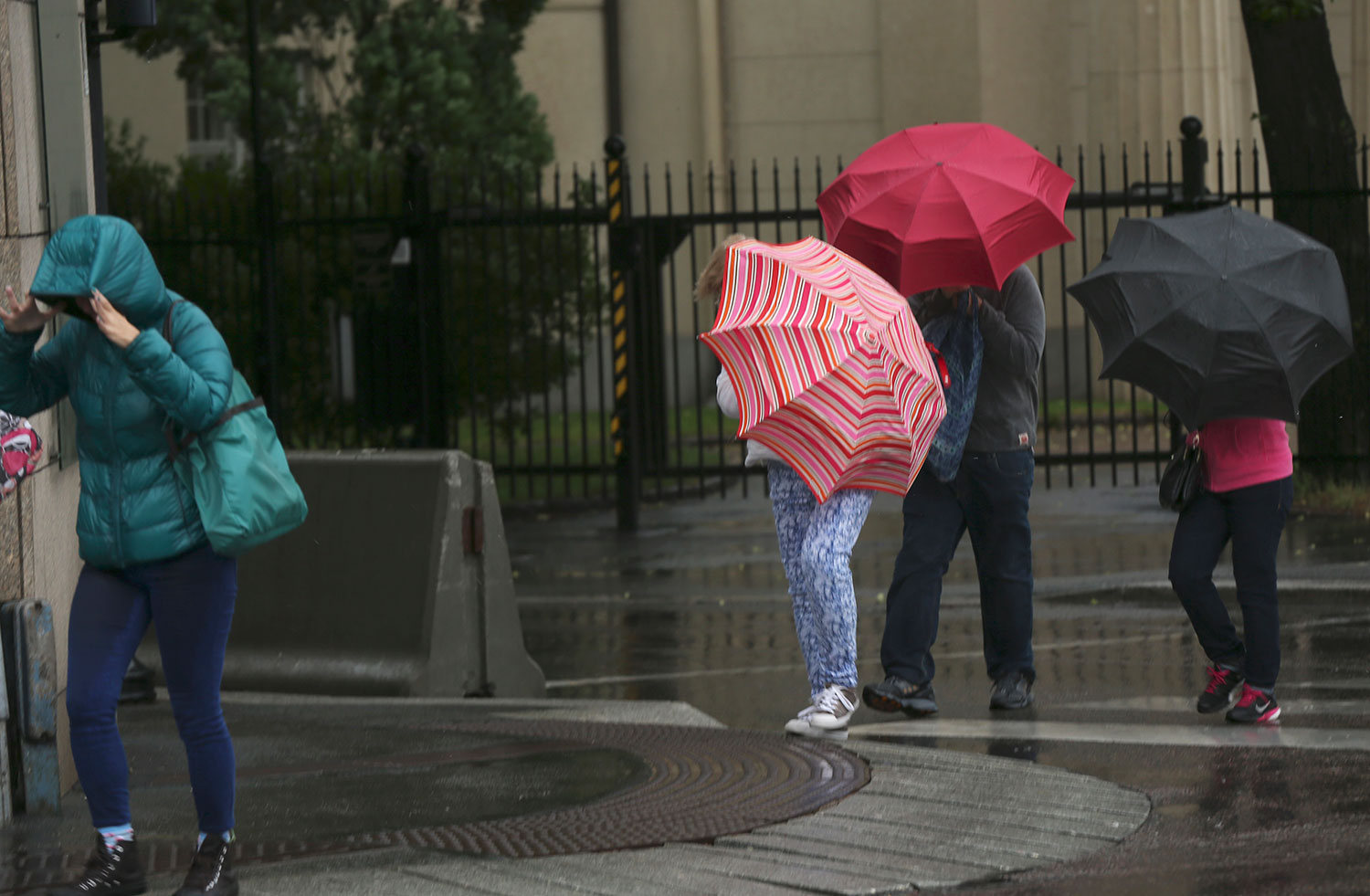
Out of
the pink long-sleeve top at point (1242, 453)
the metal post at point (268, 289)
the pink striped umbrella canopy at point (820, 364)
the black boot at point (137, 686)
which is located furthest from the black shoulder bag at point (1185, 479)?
the metal post at point (268, 289)

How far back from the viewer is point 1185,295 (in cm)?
663

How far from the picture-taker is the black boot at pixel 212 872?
4812mm

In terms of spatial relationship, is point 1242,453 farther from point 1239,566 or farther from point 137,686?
point 137,686

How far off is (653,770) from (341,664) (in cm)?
223

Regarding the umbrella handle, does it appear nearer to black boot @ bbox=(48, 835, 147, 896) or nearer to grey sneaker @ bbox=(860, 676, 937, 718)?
grey sneaker @ bbox=(860, 676, 937, 718)

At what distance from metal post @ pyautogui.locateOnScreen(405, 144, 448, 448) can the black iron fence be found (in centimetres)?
2

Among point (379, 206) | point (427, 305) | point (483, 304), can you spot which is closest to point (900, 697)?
point (427, 305)

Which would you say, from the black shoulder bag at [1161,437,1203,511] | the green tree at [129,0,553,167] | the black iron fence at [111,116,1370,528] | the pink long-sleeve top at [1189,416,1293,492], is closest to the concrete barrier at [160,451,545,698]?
the black shoulder bag at [1161,437,1203,511]

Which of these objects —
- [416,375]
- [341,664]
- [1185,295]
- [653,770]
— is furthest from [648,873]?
[416,375]

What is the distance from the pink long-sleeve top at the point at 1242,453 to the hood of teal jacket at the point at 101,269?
3.69 metres

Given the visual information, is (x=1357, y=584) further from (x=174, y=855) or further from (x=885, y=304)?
(x=174, y=855)

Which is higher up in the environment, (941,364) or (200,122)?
(200,122)

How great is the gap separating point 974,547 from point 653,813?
1.99 meters

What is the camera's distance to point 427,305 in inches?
596
